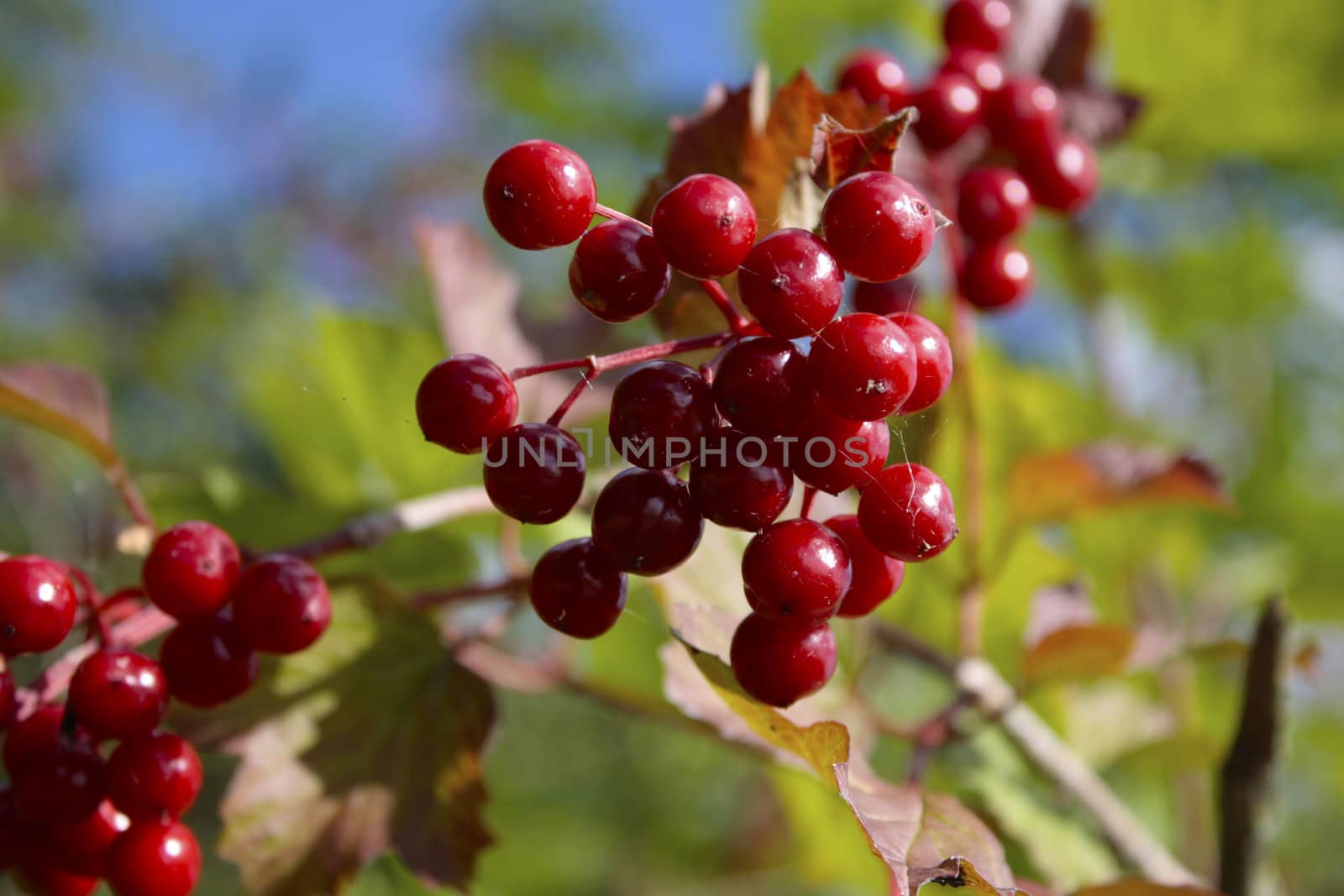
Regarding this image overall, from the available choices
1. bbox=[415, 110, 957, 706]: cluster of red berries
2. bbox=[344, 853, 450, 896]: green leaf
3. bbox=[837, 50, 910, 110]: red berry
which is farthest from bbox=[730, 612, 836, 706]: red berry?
bbox=[344, 853, 450, 896]: green leaf

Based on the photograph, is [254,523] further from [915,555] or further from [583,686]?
[915,555]

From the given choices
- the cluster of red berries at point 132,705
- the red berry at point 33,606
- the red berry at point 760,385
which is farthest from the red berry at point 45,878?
the red berry at point 760,385

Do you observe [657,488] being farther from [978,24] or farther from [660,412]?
[978,24]

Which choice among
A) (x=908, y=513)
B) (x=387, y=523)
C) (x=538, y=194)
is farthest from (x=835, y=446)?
(x=387, y=523)

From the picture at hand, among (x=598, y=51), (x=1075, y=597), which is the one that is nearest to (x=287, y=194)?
(x=598, y=51)

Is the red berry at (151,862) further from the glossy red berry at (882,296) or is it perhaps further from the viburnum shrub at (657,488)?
the glossy red berry at (882,296)
